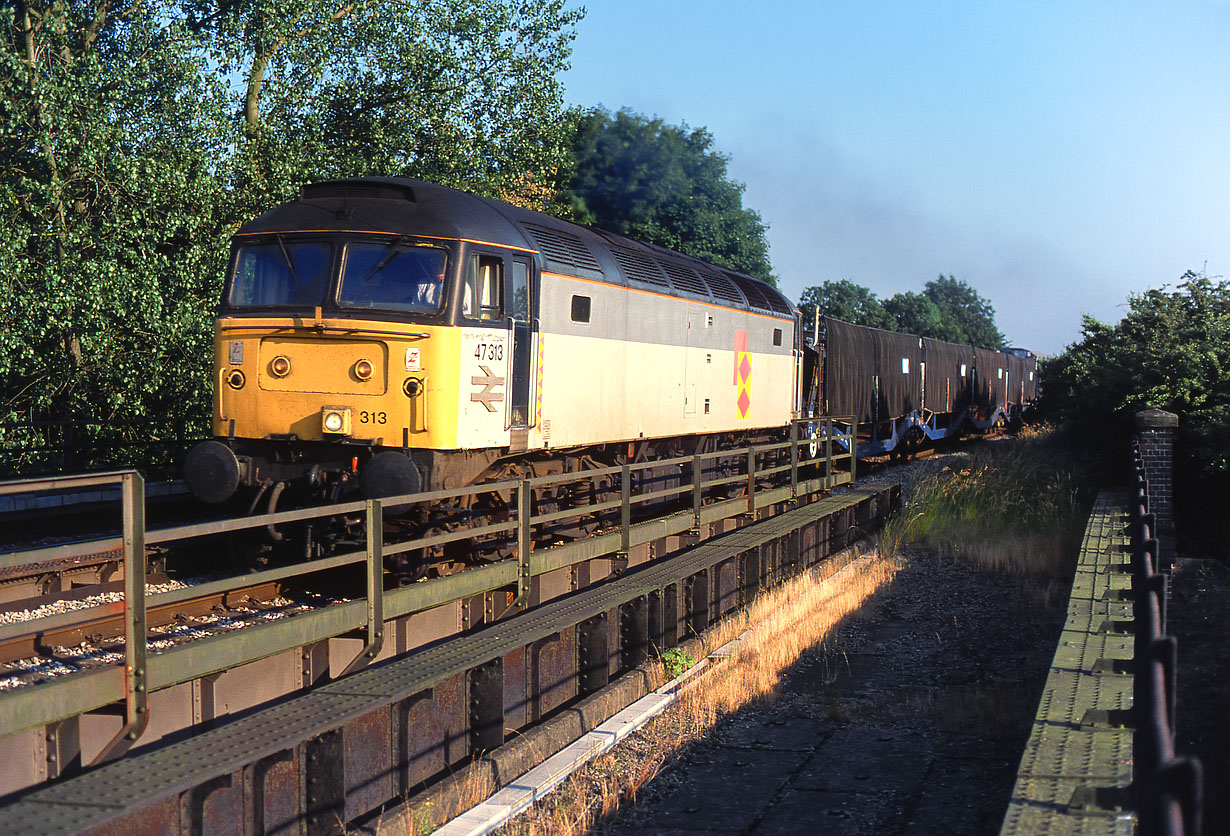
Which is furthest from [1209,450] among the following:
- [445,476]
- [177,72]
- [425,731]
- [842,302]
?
[842,302]

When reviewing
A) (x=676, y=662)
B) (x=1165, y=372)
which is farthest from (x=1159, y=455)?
(x=676, y=662)

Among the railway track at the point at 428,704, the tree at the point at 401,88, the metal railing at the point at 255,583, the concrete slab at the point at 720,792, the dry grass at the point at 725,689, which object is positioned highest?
the tree at the point at 401,88

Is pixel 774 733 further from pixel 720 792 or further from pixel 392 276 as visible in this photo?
pixel 392 276

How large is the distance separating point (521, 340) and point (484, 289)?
2.10 ft

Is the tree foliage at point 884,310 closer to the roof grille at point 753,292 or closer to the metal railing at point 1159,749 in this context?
the roof grille at point 753,292

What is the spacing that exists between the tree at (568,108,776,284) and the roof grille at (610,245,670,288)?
23.1 m

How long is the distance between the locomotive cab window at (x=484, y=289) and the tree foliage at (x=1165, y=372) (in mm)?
12386

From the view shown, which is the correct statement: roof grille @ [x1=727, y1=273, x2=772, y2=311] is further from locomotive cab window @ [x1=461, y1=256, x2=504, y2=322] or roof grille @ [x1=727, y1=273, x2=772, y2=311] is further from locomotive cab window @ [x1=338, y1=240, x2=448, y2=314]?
locomotive cab window @ [x1=338, y1=240, x2=448, y2=314]

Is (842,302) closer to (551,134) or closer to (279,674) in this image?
(551,134)

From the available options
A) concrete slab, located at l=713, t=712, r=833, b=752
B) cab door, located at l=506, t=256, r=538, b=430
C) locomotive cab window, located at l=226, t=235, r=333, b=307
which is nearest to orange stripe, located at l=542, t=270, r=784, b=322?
cab door, located at l=506, t=256, r=538, b=430

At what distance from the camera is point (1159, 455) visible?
1691 centimetres

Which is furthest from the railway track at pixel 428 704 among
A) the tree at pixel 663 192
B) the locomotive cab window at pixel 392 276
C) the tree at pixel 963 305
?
the tree at pixel 963 305

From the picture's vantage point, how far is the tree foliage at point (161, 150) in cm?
1596

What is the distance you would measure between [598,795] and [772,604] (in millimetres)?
5656
